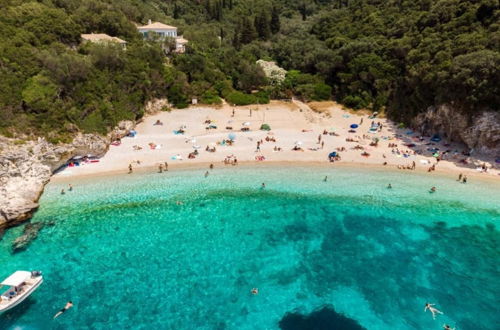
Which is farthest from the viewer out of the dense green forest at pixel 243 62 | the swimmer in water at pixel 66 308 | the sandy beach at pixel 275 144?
the sandy beach at pixel 275 144

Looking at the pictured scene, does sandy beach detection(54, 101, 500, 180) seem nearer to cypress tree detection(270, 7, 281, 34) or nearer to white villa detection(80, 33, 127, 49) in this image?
white villa detection(80, 33, 127, 49)

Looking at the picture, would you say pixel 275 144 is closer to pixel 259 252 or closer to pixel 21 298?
pixel 259 252

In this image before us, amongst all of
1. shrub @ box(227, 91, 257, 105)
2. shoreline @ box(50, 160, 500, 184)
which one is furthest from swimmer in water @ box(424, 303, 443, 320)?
shrub @ box(227, 91, 257, 105)

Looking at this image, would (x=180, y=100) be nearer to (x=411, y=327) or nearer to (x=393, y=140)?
(x=393, y=140)

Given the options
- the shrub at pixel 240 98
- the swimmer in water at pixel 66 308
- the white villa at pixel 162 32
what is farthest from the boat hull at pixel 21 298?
the white villa at pixel 162 32

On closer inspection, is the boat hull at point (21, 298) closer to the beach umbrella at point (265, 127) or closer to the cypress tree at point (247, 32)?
the beach umbrella at point (265, 127)

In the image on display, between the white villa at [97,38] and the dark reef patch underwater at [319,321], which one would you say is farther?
the white villa at [97,38]

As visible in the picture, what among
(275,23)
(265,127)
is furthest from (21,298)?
(275,23)
